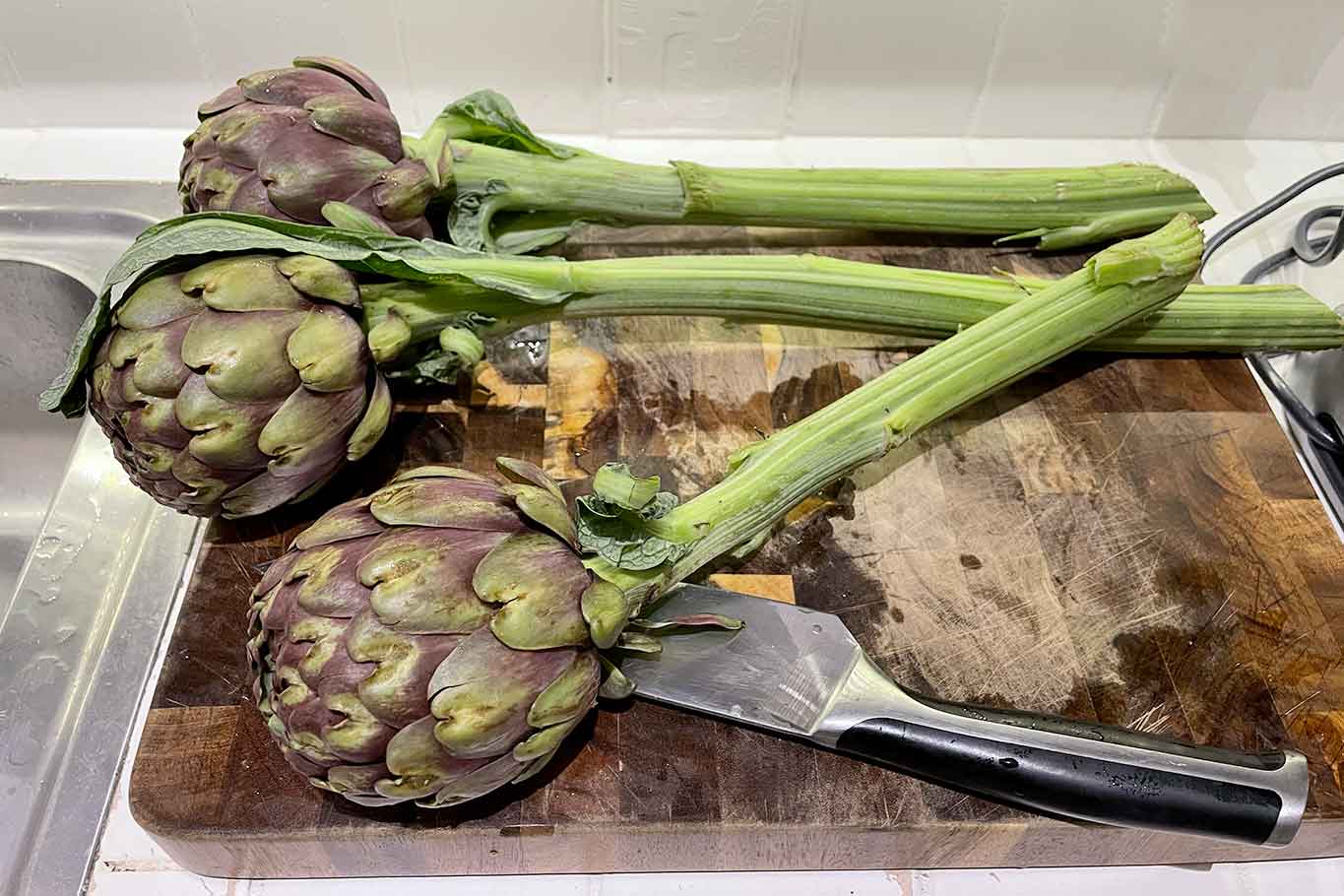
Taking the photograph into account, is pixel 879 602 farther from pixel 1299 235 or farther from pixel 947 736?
pixel 1299 235

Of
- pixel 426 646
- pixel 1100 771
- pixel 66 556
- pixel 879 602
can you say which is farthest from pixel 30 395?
pixel 1100 771

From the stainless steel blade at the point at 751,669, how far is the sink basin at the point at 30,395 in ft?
2.31

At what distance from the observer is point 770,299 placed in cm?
94

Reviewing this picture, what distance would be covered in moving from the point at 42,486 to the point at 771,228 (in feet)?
2.79

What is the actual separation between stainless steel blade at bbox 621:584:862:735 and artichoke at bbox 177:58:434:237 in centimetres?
40

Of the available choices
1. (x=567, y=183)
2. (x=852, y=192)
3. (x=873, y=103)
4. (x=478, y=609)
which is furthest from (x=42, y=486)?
(x=873, y=103)

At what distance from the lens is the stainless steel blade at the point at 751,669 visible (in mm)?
756

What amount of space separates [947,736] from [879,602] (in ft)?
0.50

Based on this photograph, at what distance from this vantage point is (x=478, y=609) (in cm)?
64

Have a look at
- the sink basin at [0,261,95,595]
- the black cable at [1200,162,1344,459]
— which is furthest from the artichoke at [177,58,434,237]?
the black cable at [1200,162,1344,459]

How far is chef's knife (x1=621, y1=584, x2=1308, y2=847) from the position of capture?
2.32 ft

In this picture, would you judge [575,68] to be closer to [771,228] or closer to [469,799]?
[771,228]

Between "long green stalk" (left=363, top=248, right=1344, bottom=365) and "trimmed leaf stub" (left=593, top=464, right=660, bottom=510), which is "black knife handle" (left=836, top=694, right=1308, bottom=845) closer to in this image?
"trimmed leaf stub" (left=593, top=464, right=660, bottom=510)

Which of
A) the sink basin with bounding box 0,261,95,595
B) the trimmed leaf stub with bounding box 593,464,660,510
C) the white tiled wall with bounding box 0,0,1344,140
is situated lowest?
the sink basin with bounding box 0,261,95,595
